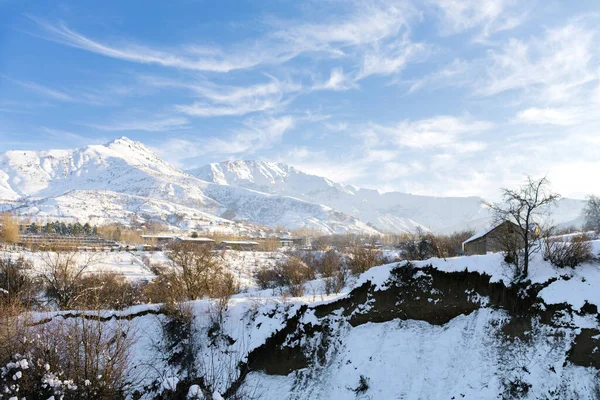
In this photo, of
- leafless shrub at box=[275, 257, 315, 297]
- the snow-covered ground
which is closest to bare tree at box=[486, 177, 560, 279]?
the snow-covered ground

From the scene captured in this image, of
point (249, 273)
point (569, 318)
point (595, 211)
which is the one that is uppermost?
point (595, 211)

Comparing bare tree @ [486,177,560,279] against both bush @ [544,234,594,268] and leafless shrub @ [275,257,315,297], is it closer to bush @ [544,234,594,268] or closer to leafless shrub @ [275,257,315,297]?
bush @ [544,234,594,268]

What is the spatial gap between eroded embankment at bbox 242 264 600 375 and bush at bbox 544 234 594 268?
1.49 m

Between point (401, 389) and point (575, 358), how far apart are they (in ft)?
21.5

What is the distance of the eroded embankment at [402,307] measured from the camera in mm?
15498

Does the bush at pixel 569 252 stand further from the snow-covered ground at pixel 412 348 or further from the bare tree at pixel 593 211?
the bare tree at pixel 593 211

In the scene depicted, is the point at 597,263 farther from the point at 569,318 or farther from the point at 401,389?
the point at 401,389

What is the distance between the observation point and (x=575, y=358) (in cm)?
1261

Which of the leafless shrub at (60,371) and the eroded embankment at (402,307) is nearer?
A: the leafless shrub at (60,371)

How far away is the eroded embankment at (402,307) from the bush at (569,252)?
1493mm

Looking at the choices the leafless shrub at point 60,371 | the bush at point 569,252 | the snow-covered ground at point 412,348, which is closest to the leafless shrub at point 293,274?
the snow-covered ground at point 412,348

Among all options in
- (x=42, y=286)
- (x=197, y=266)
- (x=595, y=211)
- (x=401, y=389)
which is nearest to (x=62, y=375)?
(x=401, y=389)

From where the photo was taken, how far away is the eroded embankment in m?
15.5

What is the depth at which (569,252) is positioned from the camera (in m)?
15.6
